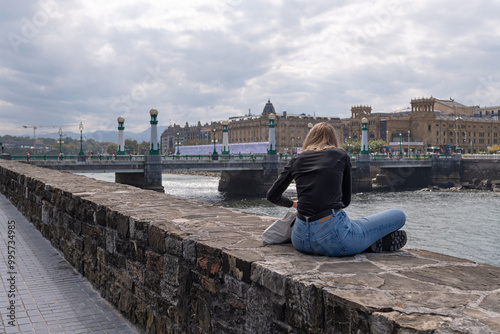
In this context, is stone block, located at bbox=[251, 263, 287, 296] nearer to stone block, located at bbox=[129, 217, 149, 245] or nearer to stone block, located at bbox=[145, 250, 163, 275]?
stone block, located at bbox=[145, 250, 163, 275]

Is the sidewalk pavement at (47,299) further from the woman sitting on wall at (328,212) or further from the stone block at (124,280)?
the woman sitting on wall at (328,212)

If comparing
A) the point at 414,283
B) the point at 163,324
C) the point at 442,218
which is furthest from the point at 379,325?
the point at 442,218

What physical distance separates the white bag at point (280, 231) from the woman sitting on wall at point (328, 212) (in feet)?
0.63

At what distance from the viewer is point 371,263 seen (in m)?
3.43

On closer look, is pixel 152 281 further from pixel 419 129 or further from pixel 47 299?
pixel 419 129

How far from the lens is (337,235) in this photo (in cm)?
353

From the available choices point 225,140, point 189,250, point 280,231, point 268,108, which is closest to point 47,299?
point 189,250

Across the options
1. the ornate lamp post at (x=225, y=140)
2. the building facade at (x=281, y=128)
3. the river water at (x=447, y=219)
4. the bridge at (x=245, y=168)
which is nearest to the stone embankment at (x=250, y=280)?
the river water at (x=447, y=219)

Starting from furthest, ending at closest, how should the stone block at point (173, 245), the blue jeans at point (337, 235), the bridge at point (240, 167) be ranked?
the bridge at point (240, 167) → the stone block at point (173, 245) → the blue jeans at point (337, 235)

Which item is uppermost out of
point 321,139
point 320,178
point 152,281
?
point 321,139

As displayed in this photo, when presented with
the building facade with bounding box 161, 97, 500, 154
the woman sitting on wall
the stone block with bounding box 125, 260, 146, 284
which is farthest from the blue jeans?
the building facade with bounding box 161, 97, 500, 154

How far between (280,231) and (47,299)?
11.1 feet

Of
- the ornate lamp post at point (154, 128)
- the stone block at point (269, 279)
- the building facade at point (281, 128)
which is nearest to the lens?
the stone block at point (269, 279)

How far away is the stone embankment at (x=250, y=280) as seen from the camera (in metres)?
2.44
